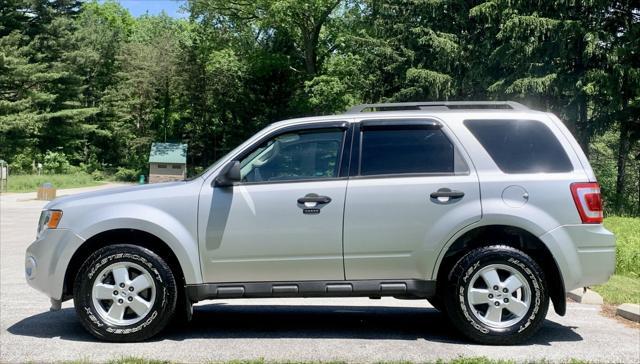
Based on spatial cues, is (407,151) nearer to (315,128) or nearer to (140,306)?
(315,128)

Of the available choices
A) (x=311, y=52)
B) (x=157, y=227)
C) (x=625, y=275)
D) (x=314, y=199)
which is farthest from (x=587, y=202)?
(x=311, y=52)

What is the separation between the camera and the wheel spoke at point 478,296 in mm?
5230

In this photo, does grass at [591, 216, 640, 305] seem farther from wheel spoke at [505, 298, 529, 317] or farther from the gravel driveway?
wheel spoke at [505, 298, 529, 317]

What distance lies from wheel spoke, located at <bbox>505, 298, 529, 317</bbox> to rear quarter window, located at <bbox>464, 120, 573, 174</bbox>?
3.71 ft

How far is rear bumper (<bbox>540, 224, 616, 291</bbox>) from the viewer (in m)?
5.23

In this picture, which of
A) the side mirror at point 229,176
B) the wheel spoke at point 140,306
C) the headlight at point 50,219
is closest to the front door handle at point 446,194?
the side mirror at point 229,176

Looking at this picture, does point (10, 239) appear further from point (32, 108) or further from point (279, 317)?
point (32, 108)

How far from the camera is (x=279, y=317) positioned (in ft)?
20.9

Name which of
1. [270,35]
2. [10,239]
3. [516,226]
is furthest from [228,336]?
[270,35]

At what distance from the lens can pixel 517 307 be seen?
5211 millimetres

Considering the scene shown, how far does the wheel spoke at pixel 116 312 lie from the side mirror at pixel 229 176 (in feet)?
4.33

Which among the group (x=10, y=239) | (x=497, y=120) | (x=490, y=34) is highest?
(x=490, y=34)

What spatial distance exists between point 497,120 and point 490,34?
25615 mm

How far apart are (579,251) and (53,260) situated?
178 inches
